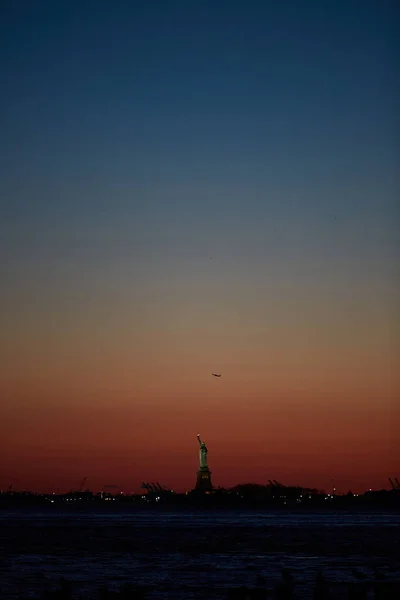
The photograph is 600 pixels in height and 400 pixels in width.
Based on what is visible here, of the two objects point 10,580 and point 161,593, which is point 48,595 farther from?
point 10,580

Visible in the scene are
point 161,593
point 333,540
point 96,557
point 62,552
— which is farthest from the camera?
point 333,540

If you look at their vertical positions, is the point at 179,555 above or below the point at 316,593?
above

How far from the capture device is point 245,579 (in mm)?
53938

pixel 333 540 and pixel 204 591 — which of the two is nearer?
pixel 204 591

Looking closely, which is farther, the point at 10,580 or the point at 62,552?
the point at 62,552

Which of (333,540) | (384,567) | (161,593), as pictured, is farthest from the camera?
(333,540)

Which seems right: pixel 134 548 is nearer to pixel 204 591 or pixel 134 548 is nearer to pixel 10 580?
pixel 10 580

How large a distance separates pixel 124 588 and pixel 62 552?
43856 millimetres

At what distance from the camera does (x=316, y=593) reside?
1464 inches

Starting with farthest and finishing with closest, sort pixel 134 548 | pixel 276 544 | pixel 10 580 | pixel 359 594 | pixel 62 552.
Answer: pixel 276 544 < pixel 134 548 < pixel 62 552 < pixel 10 580 < pixel 359 594

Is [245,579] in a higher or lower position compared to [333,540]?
lower

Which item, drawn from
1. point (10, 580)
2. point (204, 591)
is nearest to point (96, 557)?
point (10, 580)

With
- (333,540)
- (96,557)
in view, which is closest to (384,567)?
(96,557)

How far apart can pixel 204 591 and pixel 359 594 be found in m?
13.0
